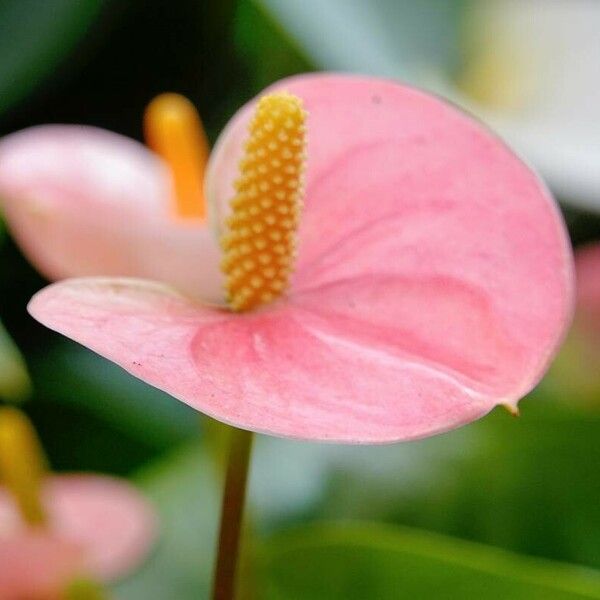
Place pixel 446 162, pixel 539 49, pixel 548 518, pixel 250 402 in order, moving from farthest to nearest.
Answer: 1. pixel 539 49
2. pixel 548 518
3. pixel 446 162
4. pixel 250 402

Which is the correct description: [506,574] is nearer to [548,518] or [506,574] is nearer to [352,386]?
[548,518]

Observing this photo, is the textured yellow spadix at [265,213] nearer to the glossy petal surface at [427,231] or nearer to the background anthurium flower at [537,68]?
the glossy petal surface at [427,231]

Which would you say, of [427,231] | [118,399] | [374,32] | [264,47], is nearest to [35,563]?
[427,231]

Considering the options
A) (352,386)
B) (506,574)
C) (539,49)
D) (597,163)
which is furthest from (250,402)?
(539,49)

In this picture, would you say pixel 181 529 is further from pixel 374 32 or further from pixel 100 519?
pixel 374 32

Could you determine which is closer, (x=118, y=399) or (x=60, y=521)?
(x=60, y=521)

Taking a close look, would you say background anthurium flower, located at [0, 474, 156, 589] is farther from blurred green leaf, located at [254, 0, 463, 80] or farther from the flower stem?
blurred green leaf, located at [254, 0, 463, 80]

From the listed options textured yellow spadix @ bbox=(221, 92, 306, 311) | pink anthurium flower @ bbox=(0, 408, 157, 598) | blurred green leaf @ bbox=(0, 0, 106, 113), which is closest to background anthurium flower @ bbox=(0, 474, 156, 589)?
pink anthurium flower @ bbox=(0, 408, 157, 598)
